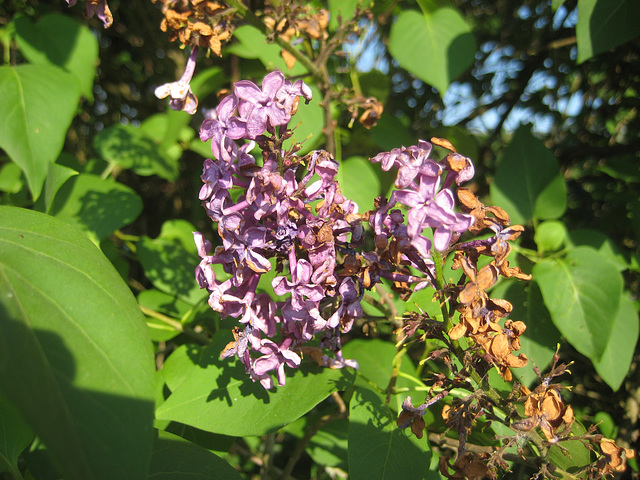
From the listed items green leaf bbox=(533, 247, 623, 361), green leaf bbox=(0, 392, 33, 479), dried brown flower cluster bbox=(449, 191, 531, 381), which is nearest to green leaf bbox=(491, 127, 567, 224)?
green leaf bbox=(533, 247, 623, 361)

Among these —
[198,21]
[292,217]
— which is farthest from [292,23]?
[292,217]

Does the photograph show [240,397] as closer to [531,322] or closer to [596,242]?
[531,322]

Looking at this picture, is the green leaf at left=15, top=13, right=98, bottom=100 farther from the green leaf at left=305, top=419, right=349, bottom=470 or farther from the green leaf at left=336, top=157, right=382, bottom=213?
the green leaf at left=305, top=419, right=349, bottom=470

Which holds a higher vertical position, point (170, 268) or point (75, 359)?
point (75, 359)

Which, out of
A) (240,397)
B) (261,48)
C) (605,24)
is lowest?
(240,397)

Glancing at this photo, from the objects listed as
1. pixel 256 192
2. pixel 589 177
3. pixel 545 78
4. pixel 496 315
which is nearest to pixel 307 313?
pixel 256 192

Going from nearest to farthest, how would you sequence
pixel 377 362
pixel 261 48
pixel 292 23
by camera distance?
pixel 292 23, pixel 377 362, pixel 261 48
